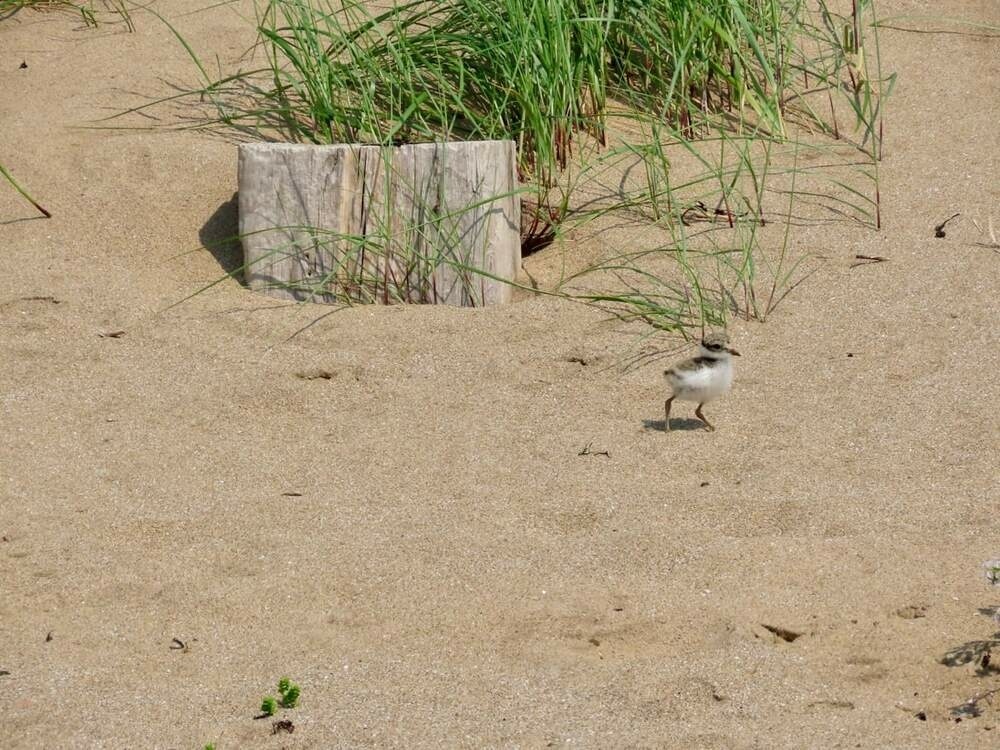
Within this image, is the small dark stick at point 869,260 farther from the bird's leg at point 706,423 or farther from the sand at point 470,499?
the bird's leg at point 706,423

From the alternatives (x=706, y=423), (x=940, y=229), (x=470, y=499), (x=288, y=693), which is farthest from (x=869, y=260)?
(x=288, y=693)

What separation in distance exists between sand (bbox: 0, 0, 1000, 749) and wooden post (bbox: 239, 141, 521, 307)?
197mm

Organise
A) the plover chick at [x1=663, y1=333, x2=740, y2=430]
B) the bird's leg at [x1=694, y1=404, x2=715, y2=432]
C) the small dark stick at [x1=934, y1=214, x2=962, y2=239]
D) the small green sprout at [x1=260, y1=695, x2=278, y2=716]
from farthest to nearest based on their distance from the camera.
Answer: the small dark stick at [x1=934, y1=214, x2=962, y2=239]
the bird's leg at [x1=694, y1=404, x2=715, y2=432]
the plover chick at [x1=663, y1=333, x2=740, y2=430]
the small green sprout at [x1=260, y1=695, x2=278, y2=716]

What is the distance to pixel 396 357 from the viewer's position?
5613 mm

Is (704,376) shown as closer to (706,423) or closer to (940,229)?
(706,423)

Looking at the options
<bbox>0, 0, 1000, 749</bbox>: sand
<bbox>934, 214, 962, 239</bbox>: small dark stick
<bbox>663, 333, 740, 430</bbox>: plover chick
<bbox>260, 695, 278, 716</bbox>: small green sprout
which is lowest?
<bbox>260, 695, 278, 716</bbox>: small green sprout

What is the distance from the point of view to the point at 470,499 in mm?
4586

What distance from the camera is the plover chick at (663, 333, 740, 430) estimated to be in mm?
4977

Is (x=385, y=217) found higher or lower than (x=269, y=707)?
higher

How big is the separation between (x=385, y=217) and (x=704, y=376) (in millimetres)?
1798

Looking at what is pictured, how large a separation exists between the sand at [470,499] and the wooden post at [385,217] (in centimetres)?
20

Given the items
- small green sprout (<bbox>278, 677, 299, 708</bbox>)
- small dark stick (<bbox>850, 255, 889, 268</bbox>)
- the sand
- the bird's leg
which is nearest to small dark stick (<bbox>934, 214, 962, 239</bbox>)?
the sand

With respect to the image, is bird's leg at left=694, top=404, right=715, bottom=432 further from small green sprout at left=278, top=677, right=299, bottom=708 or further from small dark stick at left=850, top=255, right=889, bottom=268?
small green sprout at left=278, top=677, right=299, bottom=708

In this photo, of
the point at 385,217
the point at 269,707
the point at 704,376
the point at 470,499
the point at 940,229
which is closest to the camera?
the point at 269,707
